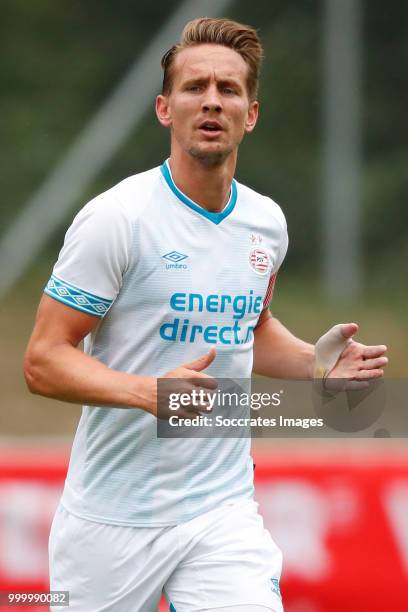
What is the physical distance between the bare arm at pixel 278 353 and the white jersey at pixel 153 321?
42 cm

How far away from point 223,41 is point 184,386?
4.49 ft

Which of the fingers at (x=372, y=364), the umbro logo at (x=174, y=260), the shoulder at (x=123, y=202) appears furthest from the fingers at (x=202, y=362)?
the fingers at (x=372, y=364)

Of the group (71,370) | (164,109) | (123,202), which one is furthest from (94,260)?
(164,109)

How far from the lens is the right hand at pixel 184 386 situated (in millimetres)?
3973

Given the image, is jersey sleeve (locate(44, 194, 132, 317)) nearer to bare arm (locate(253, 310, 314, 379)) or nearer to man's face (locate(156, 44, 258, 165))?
man's face (locate(156, 44, 258, 165))

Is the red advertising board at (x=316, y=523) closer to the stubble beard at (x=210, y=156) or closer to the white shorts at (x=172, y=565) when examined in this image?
the white shorts at (x=172, y=565)

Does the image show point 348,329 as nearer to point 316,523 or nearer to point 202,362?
point 202,362

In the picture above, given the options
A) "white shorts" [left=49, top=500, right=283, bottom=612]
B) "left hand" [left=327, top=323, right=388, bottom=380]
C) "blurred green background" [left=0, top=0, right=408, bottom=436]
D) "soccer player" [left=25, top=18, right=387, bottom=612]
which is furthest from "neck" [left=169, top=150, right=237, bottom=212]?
"blurred green background" [left=0, top=0, right=408, bottom=436]

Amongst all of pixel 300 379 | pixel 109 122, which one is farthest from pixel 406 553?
pixel 109 122

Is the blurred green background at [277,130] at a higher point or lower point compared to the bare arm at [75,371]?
higher

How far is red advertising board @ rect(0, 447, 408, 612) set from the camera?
6156mm

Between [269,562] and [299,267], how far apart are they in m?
8.79

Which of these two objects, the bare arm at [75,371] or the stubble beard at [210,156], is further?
the stubble beard at [210,156]

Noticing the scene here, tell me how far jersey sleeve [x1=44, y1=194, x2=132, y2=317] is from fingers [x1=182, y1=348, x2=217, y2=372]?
0.41m
